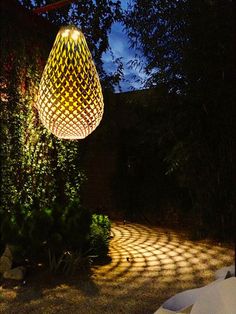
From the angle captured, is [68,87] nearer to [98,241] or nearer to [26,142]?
[26,142]

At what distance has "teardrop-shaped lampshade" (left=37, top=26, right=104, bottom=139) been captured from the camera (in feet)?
6.97

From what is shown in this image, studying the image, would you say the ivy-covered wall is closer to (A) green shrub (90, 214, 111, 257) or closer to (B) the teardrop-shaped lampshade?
(A) green shrub (90, 214, 111, 257)

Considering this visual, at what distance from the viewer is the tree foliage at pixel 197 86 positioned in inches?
207

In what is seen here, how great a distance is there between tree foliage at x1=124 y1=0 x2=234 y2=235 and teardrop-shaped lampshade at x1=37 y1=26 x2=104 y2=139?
11.1 ft

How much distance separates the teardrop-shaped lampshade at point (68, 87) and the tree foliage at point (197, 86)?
338 centimetres

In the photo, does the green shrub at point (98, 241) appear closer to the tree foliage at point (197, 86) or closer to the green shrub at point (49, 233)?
the green shrub at point (49, 233)

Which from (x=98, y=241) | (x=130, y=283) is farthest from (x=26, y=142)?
(x=130, y=283)

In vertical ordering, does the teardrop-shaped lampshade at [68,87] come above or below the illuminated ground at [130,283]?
above

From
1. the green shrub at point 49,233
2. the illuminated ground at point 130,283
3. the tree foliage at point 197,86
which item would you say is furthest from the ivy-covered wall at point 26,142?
the tree foliage at point 197,86

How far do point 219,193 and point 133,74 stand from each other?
2.90m

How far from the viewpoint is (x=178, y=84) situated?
19.7ft

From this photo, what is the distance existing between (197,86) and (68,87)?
12.2 ft

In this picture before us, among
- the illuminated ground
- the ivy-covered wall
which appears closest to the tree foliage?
the illuminated ground

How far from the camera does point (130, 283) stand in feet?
12.7
